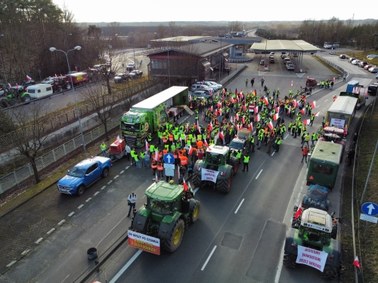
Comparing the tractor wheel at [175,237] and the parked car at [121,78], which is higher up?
the parked car at [121,78]

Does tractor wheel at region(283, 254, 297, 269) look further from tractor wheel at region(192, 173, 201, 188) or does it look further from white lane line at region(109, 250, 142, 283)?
tractor wheel at region(192, 173, 201, 188)

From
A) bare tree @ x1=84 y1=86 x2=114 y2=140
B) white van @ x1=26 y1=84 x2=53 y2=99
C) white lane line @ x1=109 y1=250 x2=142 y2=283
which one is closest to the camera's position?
white lane line @ x1=109 y1=250 x2=142 y2=283

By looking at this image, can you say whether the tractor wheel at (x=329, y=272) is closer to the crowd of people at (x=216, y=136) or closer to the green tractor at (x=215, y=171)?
the green tractor at (x=215, y=171)

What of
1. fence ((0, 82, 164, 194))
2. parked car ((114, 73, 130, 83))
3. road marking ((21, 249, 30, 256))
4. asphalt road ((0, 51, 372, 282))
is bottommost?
road marking ((21, 249, 30, 256))

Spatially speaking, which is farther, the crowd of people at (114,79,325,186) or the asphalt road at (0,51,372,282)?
the crowd of people at (114,79,325,186)

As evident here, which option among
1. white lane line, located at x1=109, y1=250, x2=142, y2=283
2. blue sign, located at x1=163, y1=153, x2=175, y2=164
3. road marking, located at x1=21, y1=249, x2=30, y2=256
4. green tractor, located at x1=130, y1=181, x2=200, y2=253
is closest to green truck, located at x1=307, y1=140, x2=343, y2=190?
blue sign, located at x1=163, y1=153, x2=175, y2=164

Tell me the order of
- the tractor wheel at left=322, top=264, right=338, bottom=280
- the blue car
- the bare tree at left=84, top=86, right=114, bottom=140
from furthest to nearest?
the bare tree at left=84, top=86, right=114, bottom=140 → the blue car → the tractor wheel at left=322, top=264, right=338, bottom=280

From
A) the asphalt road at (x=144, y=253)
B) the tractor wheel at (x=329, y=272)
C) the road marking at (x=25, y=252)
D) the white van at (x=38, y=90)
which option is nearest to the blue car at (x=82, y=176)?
the asphalt road at (x=144, y=253)
